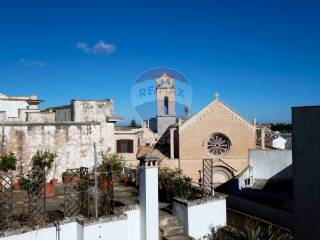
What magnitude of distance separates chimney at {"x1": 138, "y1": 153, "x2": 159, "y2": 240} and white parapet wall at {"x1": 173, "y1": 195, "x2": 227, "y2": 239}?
3.45ft

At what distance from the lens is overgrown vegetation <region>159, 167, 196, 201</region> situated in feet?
40.8

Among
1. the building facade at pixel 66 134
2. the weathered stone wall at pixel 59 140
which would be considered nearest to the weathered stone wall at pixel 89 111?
the building facade at pixel 66 134

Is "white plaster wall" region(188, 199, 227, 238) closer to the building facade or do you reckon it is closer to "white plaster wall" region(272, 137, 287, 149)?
the building facade

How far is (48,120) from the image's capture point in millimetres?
18984

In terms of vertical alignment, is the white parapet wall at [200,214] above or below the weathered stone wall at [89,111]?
below

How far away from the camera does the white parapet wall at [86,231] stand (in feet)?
29.5

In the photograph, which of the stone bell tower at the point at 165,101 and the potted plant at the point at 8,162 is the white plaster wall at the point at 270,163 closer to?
the potted plant at the point at 8,162

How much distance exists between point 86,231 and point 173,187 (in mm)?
4167

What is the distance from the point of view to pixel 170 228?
11336 millimetres

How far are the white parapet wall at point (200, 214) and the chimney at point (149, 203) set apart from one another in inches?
41.4

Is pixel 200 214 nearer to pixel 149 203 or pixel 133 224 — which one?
pixel 149 203

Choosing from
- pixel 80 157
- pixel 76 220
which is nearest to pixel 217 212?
pixel 76 220

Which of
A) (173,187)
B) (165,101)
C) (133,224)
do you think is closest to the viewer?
(133,224)

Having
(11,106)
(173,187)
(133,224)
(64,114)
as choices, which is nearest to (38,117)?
(64,114)
